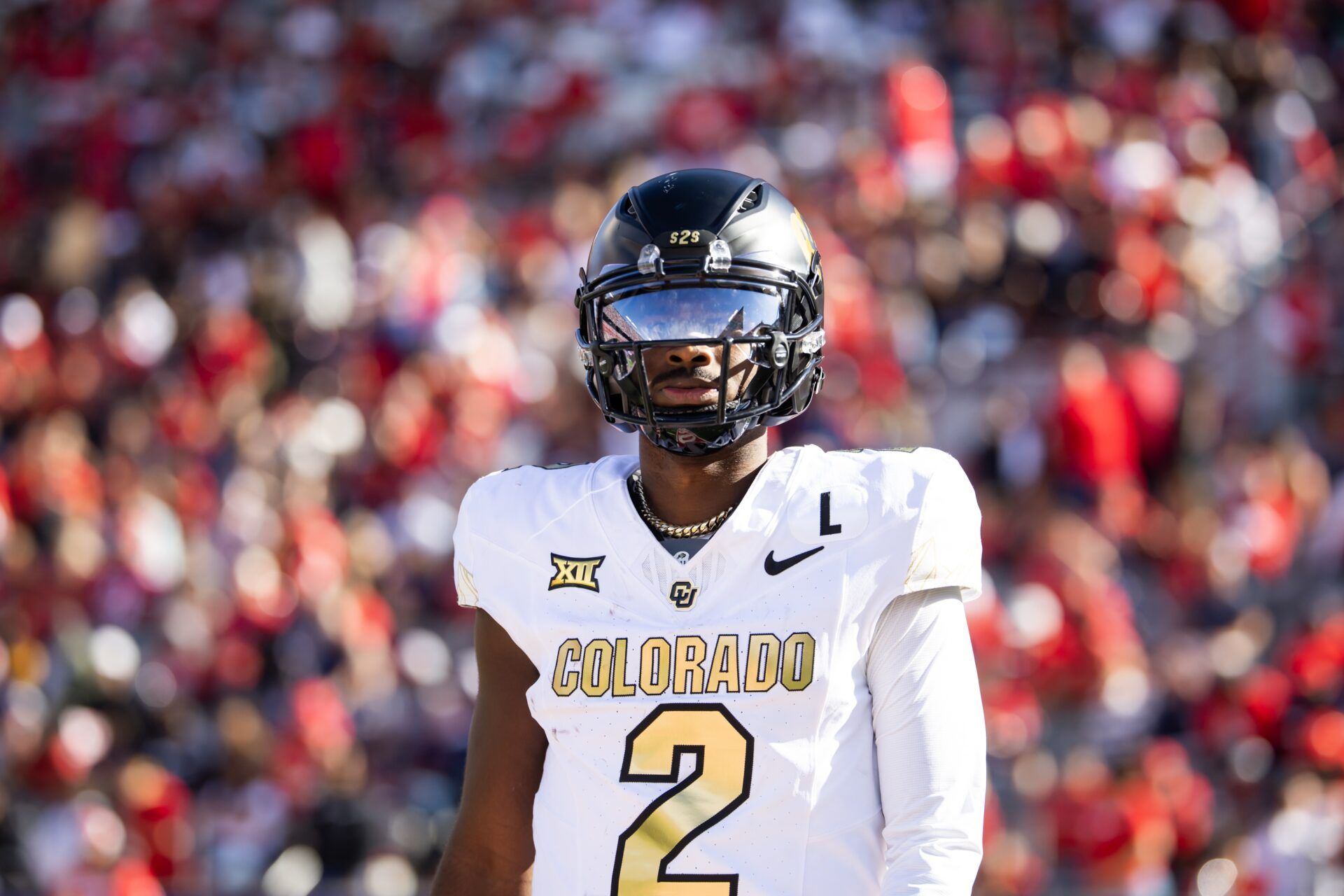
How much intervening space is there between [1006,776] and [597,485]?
394 centimetres

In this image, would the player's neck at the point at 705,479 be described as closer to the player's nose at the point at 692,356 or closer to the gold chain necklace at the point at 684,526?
the gold chain necklace at the point at 684,526

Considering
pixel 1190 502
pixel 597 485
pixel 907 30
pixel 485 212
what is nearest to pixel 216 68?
pixel 485 212

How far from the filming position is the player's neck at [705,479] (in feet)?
6.87

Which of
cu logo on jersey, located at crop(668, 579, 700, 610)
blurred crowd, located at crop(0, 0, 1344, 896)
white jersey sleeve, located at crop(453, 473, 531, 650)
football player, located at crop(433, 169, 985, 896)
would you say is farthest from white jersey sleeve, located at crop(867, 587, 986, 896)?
blurred crowd, located at crop(0, 0, 1344, 896)

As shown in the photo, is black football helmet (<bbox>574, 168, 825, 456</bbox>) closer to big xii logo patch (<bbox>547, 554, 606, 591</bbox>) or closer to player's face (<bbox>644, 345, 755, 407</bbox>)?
player's face (<bbox>644, 345, 755, 407</bbox>)

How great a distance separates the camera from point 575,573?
205 cm

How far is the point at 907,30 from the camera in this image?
866 centimetres

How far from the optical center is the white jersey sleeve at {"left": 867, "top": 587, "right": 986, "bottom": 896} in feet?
5.97

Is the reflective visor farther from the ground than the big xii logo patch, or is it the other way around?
the reflective visor

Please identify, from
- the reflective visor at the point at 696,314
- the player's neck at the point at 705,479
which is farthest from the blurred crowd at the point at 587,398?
the reflective visor at the point at 696,314

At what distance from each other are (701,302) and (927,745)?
1.88ft

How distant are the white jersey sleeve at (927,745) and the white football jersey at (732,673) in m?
0.03

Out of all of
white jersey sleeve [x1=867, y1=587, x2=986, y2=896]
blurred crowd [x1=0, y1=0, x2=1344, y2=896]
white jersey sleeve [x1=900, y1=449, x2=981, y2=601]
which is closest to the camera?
white jersey sleeve [x1=867, y1=587, x2=986, y2=896]

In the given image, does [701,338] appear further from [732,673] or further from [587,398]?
[587,398]
